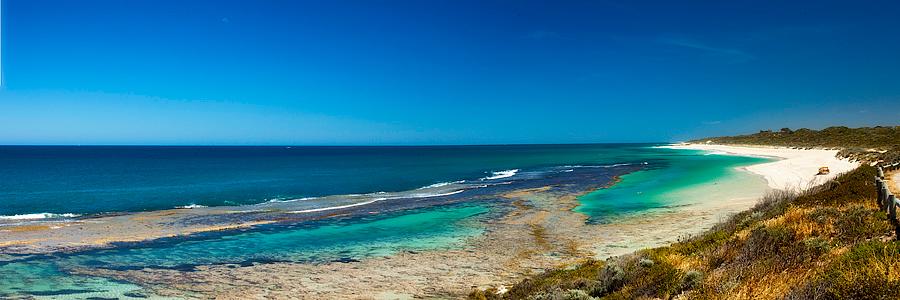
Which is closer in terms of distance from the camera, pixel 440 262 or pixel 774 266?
pixel 774 266

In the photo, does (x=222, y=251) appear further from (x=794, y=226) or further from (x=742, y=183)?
(x=742, y=183)

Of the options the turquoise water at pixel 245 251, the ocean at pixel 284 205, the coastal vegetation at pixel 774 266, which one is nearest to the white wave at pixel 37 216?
the ocean at pixel 284 205

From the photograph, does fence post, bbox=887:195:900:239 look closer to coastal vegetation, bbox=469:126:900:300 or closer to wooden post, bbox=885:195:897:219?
wooden post, bbox=885:195:897:219

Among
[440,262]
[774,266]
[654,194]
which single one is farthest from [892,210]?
[654,194]

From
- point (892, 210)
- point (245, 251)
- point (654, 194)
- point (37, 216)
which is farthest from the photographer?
point (654, 194)

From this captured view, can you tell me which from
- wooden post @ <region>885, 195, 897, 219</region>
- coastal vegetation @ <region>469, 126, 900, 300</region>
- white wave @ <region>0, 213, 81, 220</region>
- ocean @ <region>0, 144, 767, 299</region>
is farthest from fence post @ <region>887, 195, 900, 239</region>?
white wave @ <region>0, 213, 81, 220</region>

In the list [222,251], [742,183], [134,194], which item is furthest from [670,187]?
[134,194]

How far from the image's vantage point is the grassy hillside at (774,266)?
7.24 meters

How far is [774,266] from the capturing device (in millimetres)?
8945

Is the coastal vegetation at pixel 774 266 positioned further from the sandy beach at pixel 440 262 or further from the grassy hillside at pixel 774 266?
the sandy beach at pixel 440 262

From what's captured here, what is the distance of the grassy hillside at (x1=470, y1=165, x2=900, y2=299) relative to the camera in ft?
23.8

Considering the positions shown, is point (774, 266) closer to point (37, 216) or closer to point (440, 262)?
point (440, 262)

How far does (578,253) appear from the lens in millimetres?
18141

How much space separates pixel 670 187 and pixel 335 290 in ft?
105
